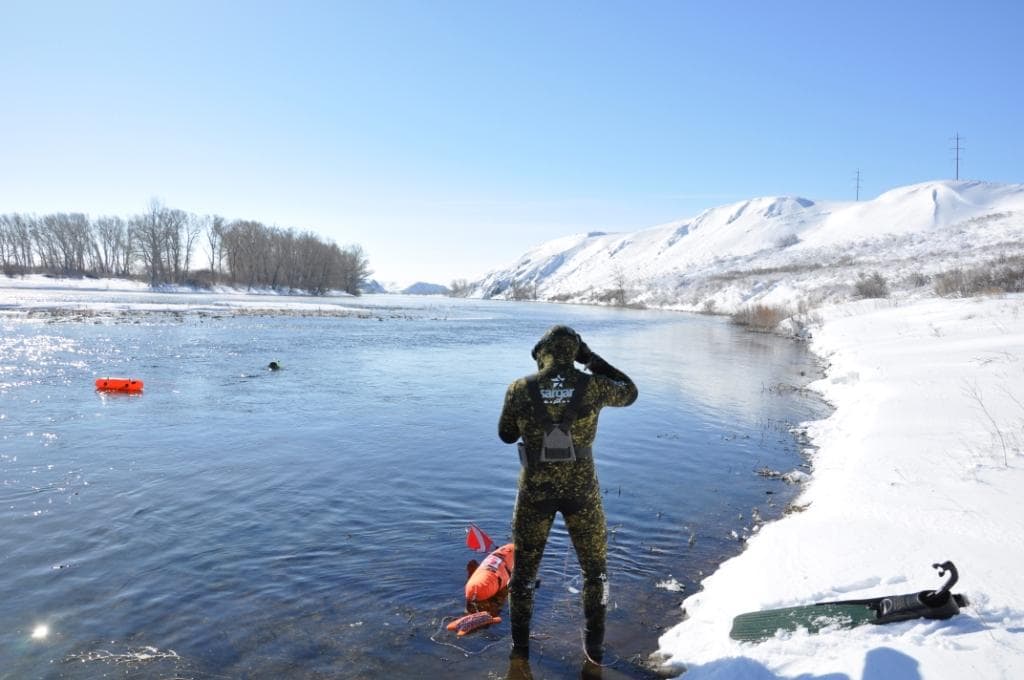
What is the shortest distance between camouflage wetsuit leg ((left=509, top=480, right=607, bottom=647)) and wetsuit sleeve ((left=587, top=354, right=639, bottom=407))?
2.47 feet

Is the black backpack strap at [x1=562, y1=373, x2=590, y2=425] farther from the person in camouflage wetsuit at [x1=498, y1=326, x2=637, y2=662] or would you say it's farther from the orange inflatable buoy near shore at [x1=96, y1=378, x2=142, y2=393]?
the orange inflatable buoy near shore at [x1=96, y1=378, x2=142, y2=393]

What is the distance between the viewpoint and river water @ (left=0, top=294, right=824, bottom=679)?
5.70m

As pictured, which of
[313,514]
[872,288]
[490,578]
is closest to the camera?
[490,578]

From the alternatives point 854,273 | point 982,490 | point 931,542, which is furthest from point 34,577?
point 854,273

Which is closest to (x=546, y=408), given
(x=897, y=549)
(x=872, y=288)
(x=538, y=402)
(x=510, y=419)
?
(x=538, y=402)

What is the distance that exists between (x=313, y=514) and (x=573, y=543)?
17.6 ft

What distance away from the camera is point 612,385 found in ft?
16.4

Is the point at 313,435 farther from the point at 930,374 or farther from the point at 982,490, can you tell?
the point at 930,374

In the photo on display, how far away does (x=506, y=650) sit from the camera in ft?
18.4

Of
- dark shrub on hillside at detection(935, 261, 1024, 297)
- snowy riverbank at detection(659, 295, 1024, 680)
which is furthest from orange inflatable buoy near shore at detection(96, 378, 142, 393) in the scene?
→ dark shrub on hillside at detection(935, 261, 1024, 297)

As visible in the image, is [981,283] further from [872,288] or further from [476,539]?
[476,539]

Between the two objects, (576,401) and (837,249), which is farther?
(837,249)

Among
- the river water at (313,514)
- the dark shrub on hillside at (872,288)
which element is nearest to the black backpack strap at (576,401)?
the river water at (313,514)

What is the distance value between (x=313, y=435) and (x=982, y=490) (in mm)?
12077
